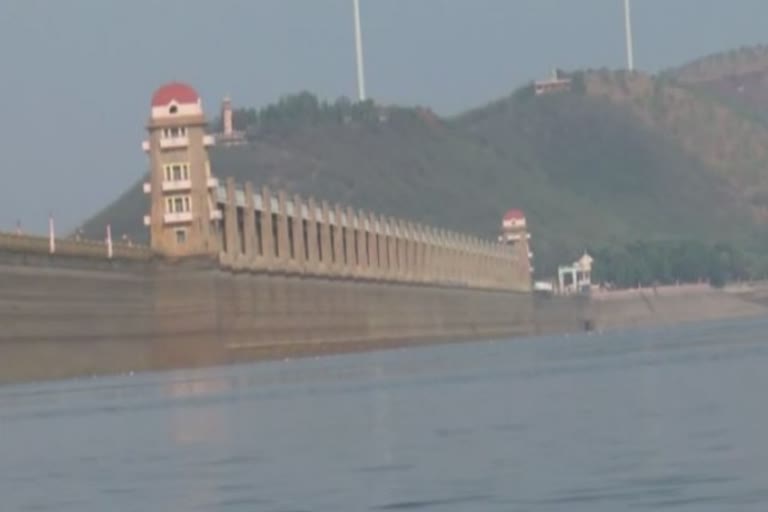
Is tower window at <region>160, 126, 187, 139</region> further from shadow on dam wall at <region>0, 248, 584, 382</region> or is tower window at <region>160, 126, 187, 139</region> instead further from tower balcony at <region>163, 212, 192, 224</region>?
shadow on dam wall at <region>0, 248, 584, 382</region>

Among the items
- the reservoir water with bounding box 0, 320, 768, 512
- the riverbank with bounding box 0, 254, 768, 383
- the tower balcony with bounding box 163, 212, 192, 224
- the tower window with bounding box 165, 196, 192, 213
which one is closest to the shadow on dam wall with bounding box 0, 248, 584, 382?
the riverbank with bounding box 0, 254, 768, 383

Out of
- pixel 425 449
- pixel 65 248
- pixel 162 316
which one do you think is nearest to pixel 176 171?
pixel 162 316

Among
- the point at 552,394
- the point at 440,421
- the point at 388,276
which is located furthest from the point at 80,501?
the point at 388,276

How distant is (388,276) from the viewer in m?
176

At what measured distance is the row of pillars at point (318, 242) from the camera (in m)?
144

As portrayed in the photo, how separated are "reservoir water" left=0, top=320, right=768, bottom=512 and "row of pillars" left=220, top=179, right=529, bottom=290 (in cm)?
8016

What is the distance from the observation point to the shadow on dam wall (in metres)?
112

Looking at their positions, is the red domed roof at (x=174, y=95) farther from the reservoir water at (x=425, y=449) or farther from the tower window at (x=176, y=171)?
the reservoir water at (x=425, y=449)

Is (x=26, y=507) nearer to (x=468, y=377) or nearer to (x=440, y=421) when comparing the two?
(x=440, y=421)

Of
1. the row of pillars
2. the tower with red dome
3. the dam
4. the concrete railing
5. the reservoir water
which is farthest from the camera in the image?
the row of pillars

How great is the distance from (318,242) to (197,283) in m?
29.5

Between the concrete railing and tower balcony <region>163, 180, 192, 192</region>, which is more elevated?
tower balcony <region>163, 180, 192, 192</region>

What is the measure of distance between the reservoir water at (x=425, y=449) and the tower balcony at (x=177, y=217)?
7294cm

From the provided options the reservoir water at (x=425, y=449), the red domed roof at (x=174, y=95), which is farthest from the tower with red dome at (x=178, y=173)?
the reservoir water at (x=425, y=449)
